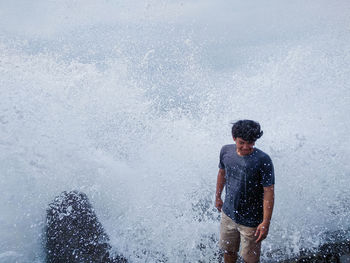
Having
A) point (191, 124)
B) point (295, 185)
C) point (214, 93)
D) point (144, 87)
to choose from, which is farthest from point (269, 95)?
point (144, 87)

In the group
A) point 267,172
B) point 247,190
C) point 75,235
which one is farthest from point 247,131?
point 75,235

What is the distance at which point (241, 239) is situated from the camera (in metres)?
2.53

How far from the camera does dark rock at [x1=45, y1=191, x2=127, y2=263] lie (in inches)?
128

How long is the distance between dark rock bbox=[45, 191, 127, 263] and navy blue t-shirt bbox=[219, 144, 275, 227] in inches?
74.0

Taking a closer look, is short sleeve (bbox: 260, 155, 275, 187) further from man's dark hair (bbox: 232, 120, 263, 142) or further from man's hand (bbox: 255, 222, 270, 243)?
man's hand (bbox: 255, 222, 270, 243)

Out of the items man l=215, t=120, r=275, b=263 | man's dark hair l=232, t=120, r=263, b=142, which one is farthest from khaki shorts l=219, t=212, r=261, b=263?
man's dark hair l=232, t=120, r=263, b=142

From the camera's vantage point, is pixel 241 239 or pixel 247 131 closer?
pixel 247 131

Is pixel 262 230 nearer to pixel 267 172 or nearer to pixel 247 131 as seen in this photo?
pixel 267 172

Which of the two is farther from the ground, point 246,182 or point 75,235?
point 246,182

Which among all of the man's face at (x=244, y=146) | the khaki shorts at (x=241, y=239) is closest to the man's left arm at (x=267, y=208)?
the khaki shorts at (x=241, y=239)

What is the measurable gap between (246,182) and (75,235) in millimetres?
2687

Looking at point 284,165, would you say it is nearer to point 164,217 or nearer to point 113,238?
point 164,217

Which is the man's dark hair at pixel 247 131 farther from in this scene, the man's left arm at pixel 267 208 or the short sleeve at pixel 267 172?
the man's left arm at pixel 267 208

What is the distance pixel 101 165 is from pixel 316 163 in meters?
4.81
